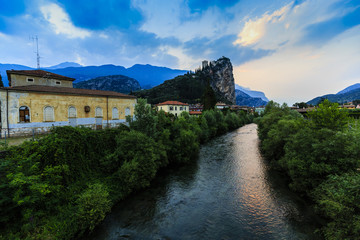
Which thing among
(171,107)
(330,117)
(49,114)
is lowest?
(330,117)

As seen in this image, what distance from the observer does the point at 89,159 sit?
16.5 m

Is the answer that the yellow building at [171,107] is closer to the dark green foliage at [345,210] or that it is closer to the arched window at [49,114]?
the arched window at [49,114]

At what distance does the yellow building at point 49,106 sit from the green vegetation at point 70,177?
7574 mm

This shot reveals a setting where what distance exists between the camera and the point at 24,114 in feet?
66.9

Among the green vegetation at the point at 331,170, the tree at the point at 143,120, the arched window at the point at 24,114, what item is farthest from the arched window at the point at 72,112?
the green vegetation at the point at 331,170

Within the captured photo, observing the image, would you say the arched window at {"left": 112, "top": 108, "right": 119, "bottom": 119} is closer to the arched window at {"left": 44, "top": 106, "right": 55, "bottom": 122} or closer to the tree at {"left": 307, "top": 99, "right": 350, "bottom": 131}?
the arched window at {"left": 44, "top": 106, "right": 55, "bottom": 122}

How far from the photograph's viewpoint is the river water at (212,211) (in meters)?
11.4

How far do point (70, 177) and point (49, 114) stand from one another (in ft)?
44.2

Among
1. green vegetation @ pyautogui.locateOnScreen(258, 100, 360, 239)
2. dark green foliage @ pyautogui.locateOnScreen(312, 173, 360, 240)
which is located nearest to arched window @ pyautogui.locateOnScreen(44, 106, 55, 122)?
green vegetation @ pyautogui.locateOnScreen(258, 100, 360, 239)

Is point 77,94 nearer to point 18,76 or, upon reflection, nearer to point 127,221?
point 18,76

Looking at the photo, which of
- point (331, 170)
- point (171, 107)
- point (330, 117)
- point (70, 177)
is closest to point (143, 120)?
point (70, 177)

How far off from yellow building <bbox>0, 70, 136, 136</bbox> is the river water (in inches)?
593

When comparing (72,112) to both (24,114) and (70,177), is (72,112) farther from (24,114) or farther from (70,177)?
(70,177)

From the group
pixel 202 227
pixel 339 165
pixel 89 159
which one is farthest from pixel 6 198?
pixel 339 165
